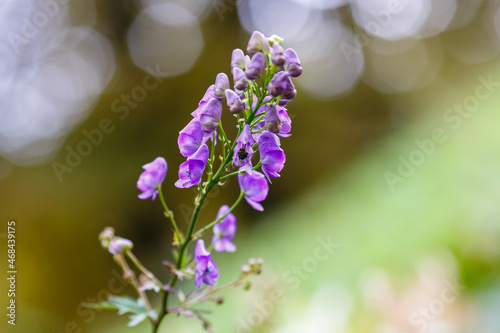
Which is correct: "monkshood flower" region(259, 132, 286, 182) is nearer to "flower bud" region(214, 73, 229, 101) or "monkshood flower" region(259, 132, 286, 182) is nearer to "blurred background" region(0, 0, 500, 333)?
"flower bud" region(214, 73, 229, 101)

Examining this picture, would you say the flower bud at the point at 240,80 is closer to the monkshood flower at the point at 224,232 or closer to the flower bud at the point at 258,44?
the flower bud at the point at 258,44

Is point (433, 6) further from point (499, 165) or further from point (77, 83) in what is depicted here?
point (77, 83)

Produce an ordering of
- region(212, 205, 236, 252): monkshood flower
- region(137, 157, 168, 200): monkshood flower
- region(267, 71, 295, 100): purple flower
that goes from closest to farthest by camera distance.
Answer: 1. region(267, 71, 295, 100): purple flower
2. region(137, 157, 168, 200): monkshood flower
3. region(212, 205, 236, 252): monkshood flower

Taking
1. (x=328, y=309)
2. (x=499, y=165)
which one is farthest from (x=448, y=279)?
(x=499, y=165)

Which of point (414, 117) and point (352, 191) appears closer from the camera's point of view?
point (352, 191)

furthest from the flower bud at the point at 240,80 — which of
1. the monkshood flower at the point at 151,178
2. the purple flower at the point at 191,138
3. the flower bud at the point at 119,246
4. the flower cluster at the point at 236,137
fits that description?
the flower bud at the point at 119,246

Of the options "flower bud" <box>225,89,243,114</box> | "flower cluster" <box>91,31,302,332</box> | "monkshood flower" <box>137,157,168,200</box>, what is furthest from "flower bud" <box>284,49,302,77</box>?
"monkshood flower" <box>137,157,168,200</box>
